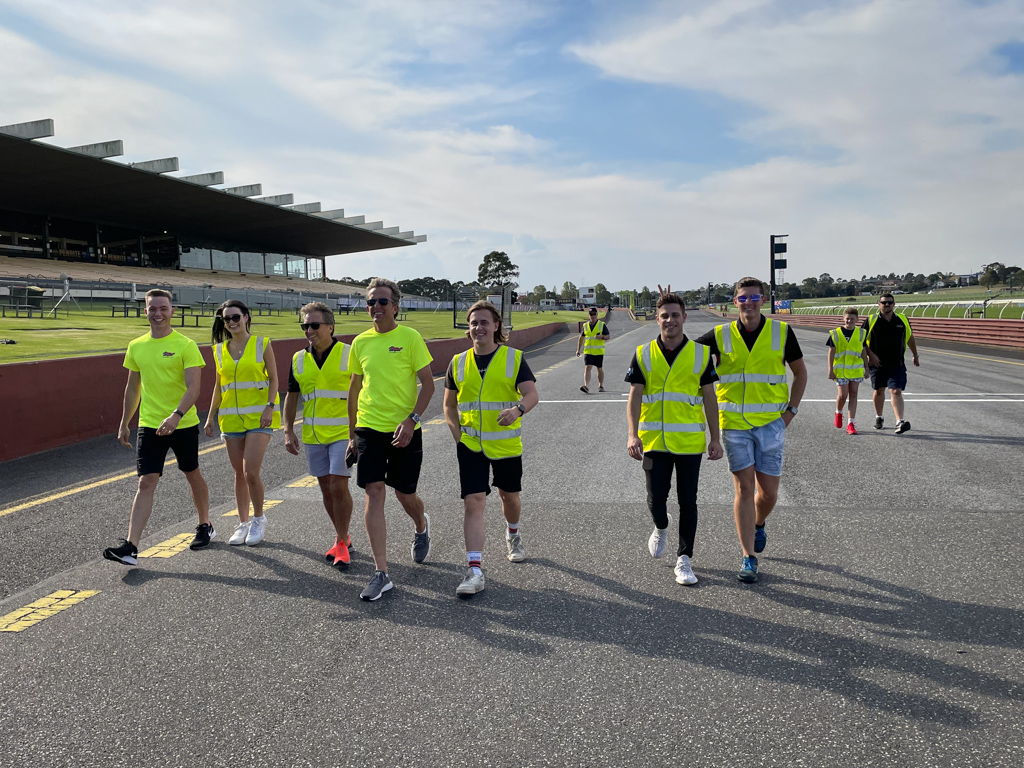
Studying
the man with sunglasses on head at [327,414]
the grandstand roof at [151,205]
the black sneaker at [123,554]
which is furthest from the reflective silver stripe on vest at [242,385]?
the grandstand roof at [151,205]

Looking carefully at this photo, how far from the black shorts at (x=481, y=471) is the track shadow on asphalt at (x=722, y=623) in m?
0.56

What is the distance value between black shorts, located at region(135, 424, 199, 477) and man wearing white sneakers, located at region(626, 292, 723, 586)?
3136 mm

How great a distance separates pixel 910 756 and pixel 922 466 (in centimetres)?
564

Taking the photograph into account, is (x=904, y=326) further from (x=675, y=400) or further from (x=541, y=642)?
(x=541, y=642)

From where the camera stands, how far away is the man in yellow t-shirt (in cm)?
507

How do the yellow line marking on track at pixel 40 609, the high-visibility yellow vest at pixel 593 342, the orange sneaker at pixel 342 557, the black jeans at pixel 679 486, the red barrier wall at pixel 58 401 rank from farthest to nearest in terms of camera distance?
1. the high-visibility yellow vest at pixel 593 342
2. the red barrier wall at pixel 58 401
3. the orange sneaker at pixel 342 557
4. the black jeans at pixel 679 486
5. the yellow line marking on track at pixel 40 609

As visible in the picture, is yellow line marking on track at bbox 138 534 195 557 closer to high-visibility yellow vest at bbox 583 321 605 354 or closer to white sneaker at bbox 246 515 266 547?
white sneaker at bbox 246 515 266 547

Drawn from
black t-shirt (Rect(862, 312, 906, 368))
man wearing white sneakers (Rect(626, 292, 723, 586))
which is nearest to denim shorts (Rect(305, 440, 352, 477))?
man wearing white sneakers (Rect(626, 292, 723, 586))

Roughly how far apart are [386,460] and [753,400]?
235 centimetres

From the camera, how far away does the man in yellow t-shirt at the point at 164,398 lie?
200 inches

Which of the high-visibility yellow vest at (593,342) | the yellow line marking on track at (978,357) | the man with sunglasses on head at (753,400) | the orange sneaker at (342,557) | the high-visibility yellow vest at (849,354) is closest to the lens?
the man with sunglasses on head at (753,400)

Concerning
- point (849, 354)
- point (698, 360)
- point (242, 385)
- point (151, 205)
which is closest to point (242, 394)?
point (242, 385)

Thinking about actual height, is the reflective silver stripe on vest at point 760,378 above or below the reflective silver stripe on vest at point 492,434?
above

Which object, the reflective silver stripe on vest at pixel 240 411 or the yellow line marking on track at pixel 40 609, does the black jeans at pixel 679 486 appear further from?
the yellow line marking on track at pixel 40 609
